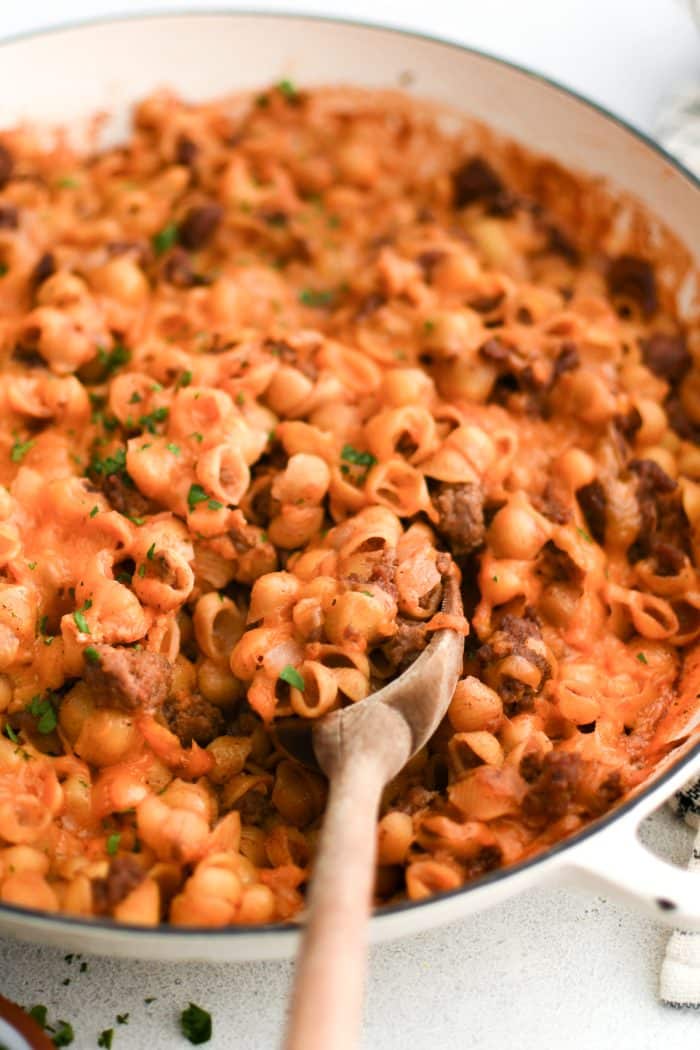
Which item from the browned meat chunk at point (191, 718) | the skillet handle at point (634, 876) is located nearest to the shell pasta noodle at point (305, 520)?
the browned meat chunk at point (191, 718)

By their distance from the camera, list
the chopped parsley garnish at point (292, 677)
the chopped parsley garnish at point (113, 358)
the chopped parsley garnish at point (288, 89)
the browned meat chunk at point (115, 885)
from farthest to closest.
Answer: the chopped parsley garnish at point (288, 89) → the chopped parsley garnish at point (113, 358) → the chopped parsley garnish at point (292, 677) → the browned meat chunk at point (115, 885)

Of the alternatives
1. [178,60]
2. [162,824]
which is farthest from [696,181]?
[162,824]

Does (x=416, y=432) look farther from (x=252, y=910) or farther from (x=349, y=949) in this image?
(x=349, y=949)

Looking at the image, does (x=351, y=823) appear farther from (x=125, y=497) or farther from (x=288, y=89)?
(x=288, y=89)

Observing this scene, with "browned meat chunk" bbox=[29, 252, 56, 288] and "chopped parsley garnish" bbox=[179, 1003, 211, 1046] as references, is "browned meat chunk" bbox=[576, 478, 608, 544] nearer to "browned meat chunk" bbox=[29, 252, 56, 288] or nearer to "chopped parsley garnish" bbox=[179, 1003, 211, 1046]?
"chopped parsley garnish" bbox=[179, 1003, 211, 1046]

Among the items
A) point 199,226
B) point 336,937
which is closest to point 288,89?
point 199,226

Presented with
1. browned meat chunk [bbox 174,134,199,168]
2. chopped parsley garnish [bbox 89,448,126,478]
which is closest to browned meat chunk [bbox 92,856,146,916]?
chopped parsley garnish [bbox 89,448,126,478]

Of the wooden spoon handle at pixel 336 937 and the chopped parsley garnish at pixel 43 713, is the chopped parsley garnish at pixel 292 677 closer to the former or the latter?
the wooden spoon handle at pixel 336 937
